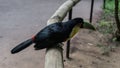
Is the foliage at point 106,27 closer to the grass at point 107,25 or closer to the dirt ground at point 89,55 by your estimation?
the grass at point 107,25

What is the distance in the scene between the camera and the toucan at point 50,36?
341 cm

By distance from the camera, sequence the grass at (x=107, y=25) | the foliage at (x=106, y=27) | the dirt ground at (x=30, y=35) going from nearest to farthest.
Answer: the dirt ground at (x=30, y=35) → the grass at (x=107, y=25) → the foliage at (x=106, y=27)

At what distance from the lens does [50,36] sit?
3480 millimetres

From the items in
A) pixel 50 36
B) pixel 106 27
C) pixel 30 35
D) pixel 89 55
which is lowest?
pixel 89 55

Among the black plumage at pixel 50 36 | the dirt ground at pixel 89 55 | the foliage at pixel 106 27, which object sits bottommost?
the dirt ground at pixel 89 55

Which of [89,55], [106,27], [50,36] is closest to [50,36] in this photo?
[50,36]

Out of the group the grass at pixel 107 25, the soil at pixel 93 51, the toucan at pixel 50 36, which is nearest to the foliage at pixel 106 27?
the grass at pixel 107 25

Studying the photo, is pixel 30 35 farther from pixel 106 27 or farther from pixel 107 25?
pixel 107 25

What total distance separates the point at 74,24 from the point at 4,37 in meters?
3.65

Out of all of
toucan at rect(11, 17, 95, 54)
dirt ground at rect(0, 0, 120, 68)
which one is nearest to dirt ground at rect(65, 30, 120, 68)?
dirt ground at rect(0, 0, 120, 68)

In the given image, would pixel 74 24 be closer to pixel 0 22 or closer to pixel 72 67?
pixel 72 67

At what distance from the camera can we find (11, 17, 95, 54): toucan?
341 cm

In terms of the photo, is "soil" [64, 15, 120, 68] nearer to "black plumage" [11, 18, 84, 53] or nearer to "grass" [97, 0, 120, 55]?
"grass" [97, 0, 120, 55]

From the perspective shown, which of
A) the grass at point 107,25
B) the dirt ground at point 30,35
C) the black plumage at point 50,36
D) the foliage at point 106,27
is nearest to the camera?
the black plumage at point 50,36
